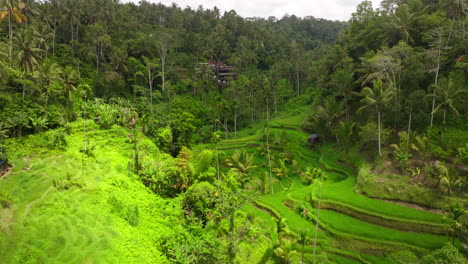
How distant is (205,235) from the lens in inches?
575

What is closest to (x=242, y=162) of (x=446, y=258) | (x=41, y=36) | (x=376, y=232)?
(x=376, y=232)

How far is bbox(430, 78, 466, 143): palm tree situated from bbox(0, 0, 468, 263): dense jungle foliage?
5.8 inches

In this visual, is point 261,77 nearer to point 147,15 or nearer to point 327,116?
point 327,116

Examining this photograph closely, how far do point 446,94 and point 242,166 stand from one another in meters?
18.9

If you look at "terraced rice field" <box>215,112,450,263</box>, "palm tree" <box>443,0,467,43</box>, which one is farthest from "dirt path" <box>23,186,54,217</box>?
"palm tree" <box>443,0,467,43</box>

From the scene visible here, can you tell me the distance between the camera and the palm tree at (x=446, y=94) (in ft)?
78.9

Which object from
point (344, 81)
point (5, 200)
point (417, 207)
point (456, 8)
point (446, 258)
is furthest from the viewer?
point (344, 81)

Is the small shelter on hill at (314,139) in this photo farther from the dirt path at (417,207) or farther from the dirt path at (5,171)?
the dirt path at (5,171)

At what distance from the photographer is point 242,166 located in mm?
29938

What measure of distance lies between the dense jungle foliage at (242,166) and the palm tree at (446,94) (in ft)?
0.49

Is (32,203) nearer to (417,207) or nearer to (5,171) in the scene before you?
(5,171)

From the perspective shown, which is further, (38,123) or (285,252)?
(38,123)

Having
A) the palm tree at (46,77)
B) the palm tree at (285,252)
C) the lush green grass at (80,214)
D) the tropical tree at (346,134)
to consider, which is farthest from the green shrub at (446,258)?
the palm tree at (46,77)

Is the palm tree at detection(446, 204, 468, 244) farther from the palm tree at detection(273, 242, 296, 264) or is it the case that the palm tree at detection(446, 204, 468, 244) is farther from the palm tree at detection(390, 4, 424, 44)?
the palm tree at detection(390, 4, 424, 44)
